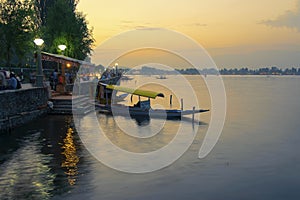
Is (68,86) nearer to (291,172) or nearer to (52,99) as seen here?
(52,99)

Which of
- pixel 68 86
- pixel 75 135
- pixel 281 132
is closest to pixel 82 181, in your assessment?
pixel 75 135

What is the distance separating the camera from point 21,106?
25.5 meters

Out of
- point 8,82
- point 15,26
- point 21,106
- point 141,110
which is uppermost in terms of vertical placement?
point 15,26

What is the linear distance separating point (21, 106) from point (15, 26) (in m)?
15.9

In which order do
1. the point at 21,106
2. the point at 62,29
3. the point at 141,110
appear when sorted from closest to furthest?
the point at 21,106, the point at 141,110, the point at 62,29

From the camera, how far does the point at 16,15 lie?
127 feet

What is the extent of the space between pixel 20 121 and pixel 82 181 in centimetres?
1287

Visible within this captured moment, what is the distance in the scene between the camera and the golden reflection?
47.4 ft

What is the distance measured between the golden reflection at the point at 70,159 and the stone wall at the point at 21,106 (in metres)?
3.92

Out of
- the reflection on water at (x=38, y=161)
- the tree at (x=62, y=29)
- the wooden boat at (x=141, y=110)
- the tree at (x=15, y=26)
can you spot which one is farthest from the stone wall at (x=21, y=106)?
the tree at (x=62, y=29)

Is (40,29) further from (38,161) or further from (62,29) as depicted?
(38,161)

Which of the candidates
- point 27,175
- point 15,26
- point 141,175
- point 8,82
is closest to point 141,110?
point 8,82

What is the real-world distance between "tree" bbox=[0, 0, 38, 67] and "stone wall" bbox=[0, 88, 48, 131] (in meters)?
11.0

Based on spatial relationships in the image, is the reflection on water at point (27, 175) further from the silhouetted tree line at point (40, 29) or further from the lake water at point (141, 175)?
the silhouetted tree line at point (40, 29)
